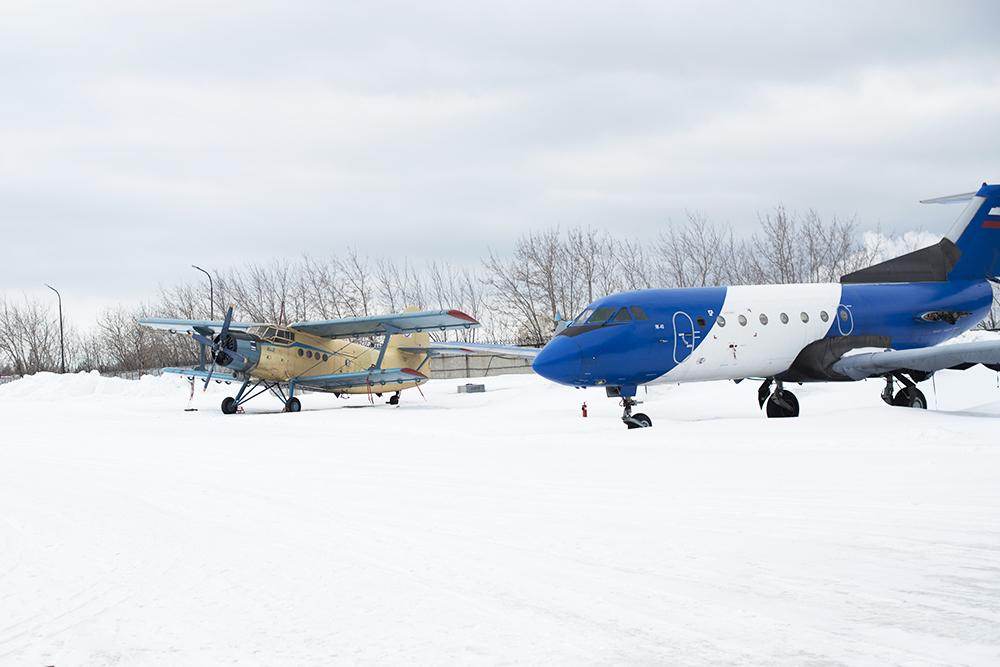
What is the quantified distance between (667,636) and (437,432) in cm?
1090

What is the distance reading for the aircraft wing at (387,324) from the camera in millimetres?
22594

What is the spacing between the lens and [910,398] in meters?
14.9

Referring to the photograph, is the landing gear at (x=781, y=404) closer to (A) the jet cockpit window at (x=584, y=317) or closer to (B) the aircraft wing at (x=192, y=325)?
(A) the jet cockpit window at (x=584, y=317)

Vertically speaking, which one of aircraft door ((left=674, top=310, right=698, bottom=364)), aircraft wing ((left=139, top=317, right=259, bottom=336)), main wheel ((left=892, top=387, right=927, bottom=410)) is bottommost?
main wheel ((left=892, top=387, right=927, bottom=410))

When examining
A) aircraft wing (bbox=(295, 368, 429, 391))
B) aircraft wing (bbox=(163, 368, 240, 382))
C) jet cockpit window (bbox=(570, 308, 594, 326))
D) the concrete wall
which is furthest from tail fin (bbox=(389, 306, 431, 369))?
jet cockpit window (bbox=(570, 308, 594, 326))

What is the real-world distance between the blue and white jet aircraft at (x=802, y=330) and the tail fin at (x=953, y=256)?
0.02 metres

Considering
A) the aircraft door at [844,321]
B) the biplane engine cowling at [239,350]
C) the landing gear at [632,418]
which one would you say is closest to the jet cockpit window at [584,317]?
the landing gear at [632,418]

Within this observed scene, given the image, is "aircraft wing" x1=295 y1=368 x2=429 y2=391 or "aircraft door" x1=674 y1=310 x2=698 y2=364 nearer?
"aircraft door" x1=674 y1=310 x2=698 y2=364

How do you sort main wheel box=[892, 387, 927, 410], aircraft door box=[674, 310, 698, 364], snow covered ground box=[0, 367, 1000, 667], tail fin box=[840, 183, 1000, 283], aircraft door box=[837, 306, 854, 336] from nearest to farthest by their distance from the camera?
snow covered ground box=[0, 367, 1000, 667]
aircraft door box=[674, 310, 698, 364]
main wheel box=[892, 387, 927, 410]
aircraft door box=[837, 306, 854, 336]
tail fin box=[840, 183, 1000, 283]

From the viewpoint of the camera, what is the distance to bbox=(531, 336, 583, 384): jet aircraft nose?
12.3m

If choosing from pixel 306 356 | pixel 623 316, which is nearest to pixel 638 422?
pixel 623 316

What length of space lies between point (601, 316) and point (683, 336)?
1.76 metres

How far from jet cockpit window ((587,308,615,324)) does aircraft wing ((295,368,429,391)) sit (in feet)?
40.1

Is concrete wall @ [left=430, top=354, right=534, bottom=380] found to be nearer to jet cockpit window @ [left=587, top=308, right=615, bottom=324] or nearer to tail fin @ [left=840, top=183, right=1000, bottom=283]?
tail fin @ [left=840, top=183, right=1000, bottom=283]
